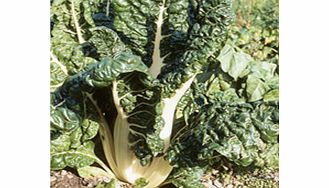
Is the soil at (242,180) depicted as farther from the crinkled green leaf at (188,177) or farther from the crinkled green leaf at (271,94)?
the crinkled green leaf at (271,94)

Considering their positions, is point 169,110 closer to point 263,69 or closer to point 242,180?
point 242,180

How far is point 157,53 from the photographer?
2.15 m

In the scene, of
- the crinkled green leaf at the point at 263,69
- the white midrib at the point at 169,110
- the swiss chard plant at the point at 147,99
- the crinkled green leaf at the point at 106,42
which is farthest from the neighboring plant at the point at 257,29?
the crinkled green leaf at the point at 106,42

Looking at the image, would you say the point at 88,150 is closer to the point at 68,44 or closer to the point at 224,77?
the point at 68,44

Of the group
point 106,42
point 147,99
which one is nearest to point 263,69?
point 147,99

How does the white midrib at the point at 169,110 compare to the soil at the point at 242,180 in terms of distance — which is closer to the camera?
the white midrib at the point at 169,110

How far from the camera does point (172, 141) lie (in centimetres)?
210

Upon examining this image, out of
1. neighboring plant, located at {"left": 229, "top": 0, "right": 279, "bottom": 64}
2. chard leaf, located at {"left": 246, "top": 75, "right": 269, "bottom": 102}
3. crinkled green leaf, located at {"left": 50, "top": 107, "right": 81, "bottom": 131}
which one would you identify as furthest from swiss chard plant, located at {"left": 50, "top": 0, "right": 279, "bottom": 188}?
neighboring plant, located at {"left": 229, "top": 0, "right": 279, "bottom": 64}

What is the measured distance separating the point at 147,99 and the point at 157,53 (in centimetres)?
21

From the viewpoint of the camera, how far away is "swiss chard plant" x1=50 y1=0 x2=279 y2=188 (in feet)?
6.30

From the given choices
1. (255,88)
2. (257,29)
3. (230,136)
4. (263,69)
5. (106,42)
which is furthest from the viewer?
(257,29)

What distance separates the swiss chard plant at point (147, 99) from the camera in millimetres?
1920

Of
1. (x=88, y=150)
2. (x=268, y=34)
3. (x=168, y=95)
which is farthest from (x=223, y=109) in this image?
(x=268, y=34)

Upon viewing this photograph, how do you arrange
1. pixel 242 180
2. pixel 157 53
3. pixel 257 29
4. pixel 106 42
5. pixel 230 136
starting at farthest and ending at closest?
pixel 257 29 < pixel 242 180 < pixel 157 53 < pixel 106 42 < pixel 230 136
